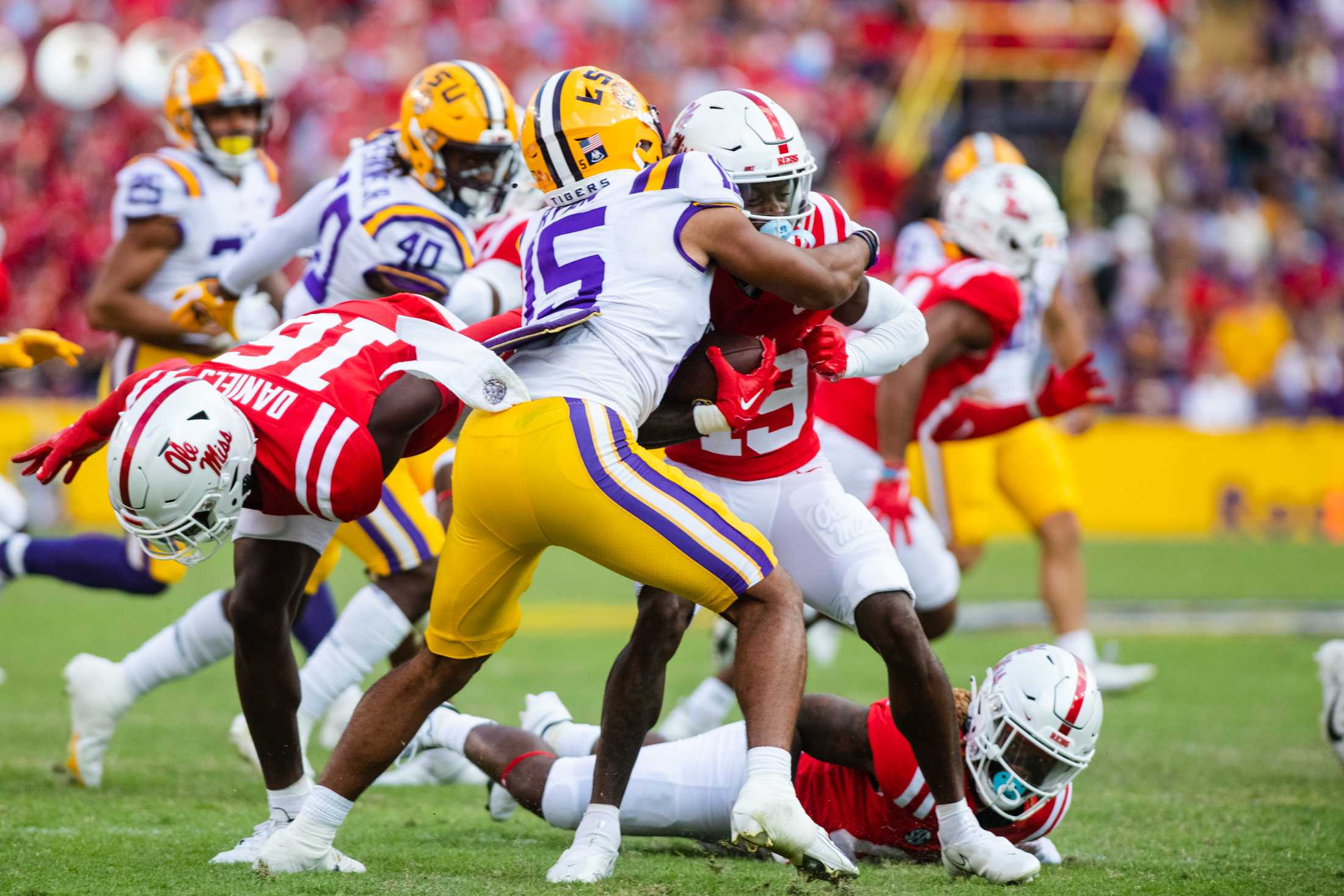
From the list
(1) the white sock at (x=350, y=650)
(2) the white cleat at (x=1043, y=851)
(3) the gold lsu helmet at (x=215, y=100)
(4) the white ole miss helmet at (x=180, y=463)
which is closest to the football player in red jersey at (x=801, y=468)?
(2) the white cleat at (x=1043, y=851)

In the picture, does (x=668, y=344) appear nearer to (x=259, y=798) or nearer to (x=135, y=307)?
(x=259, y=798)

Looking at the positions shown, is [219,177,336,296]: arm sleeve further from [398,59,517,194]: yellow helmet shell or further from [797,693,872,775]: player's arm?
[797,693,872,775]: player's arm

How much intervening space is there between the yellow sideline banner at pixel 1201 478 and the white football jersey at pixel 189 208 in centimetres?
881

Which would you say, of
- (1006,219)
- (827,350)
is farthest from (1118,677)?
(827,350)

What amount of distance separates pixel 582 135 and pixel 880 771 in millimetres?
1704

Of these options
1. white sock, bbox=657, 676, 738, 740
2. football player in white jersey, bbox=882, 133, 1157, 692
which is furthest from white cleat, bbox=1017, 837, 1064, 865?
football player in white jersey, bbox=882, 133, 1157, 692

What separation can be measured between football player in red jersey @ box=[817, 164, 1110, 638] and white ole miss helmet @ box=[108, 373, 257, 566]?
2506 millimetres

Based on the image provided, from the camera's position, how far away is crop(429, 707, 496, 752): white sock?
4.55 m

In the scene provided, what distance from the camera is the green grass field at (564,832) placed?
151 inches

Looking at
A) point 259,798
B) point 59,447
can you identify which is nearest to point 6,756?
point 259,798

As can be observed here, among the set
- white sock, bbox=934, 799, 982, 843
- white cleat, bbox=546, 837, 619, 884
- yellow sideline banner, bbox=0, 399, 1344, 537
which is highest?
white sock, bbox=934, 799, 982, 843

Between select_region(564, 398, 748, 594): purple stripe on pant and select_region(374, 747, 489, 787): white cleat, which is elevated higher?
select_region(564, 398, 748, 594): purple stripe on pant

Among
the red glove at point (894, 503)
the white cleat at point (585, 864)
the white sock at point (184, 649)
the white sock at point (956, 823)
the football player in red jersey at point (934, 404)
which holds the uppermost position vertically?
the football player in red jersey at point (934, 404)

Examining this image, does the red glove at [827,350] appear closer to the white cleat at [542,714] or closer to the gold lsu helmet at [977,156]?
the white cleat at [542,714]
